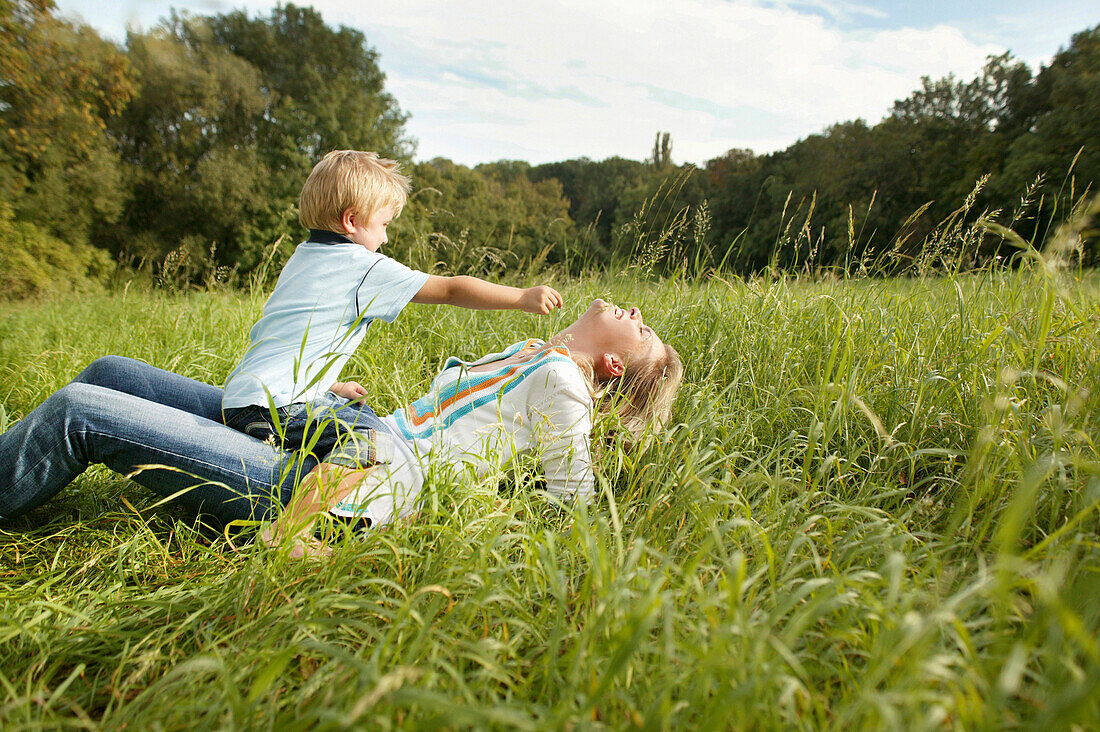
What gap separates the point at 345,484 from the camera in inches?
68.4

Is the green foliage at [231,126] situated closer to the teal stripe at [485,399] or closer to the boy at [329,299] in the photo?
the boy at [329,299]

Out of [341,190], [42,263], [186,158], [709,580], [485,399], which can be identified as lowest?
[42,263]

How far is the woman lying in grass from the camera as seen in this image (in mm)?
1742

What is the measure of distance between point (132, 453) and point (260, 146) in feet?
80.5

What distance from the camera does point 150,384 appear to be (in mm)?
2238

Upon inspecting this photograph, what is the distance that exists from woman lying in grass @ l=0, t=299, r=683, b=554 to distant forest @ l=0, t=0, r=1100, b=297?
324 inches

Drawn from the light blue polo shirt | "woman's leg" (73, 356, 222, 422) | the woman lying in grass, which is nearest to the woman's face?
the woman lying in grass

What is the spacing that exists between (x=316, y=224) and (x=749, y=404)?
6.38 feet

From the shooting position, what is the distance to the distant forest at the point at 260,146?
13734 millimetres

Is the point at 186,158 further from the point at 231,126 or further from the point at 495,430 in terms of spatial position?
the point at 495,430

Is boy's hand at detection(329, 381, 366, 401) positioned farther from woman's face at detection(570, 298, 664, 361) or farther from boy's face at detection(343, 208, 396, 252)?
woman's face at detection(570, 298, 664, 361)

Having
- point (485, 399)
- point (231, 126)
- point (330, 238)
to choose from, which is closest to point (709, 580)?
point (485, 399)

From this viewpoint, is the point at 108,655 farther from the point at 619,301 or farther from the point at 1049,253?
the point at 619,301

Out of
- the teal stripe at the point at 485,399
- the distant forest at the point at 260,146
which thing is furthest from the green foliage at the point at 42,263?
the teal stripe at the point at 485,399
